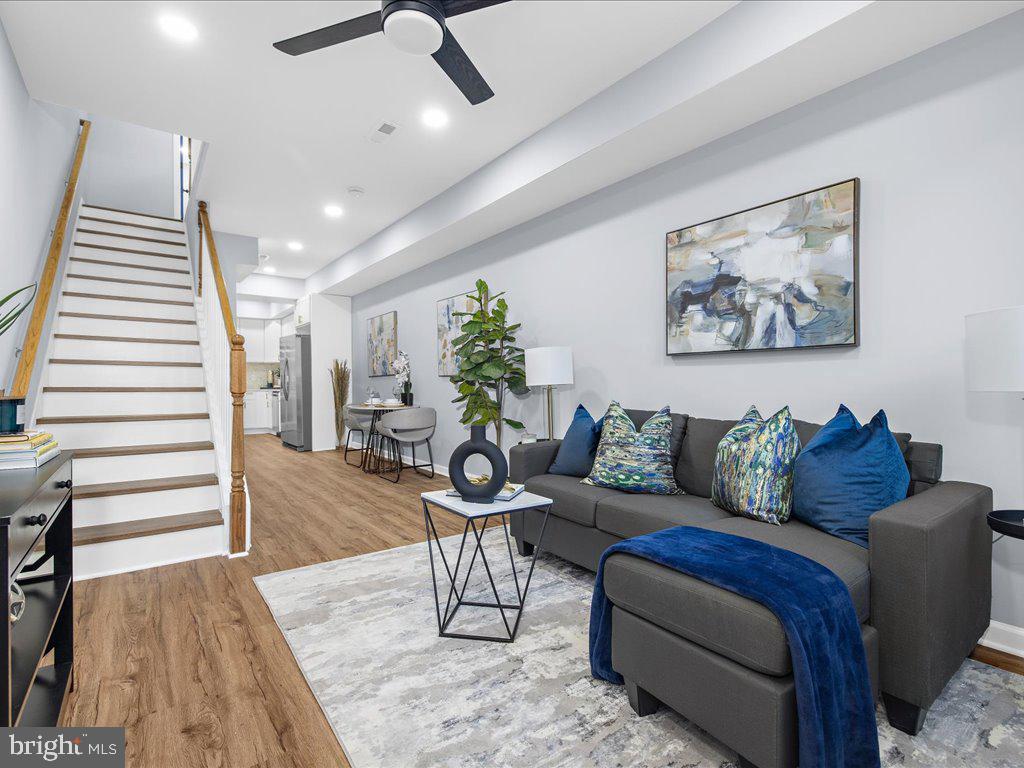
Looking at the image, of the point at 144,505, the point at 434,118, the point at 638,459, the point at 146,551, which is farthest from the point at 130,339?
the point at 638,459

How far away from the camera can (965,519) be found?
174cm

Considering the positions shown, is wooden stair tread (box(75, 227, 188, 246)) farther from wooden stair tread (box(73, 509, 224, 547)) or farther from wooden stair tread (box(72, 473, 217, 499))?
wooden stair tread (box(73, 509, 224, 547))

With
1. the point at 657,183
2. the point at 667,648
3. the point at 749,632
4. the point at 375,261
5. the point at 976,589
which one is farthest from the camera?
the point at 375,261

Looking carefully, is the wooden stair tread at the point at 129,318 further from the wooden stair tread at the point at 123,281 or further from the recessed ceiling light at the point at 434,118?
the recessed ceiling light at the point at 434,118

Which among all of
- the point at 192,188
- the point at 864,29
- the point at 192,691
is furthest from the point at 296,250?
the point at 864,29

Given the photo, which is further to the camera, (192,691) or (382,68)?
(382,68)

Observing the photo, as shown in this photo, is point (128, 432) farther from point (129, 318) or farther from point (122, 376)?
point (129, 318)

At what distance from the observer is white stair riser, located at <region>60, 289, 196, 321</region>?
439 cm

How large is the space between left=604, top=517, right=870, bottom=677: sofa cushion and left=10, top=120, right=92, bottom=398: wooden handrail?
8.79 ft

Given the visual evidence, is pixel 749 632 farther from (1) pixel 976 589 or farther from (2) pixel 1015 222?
(2) pixel 1015 222

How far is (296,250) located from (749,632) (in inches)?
270

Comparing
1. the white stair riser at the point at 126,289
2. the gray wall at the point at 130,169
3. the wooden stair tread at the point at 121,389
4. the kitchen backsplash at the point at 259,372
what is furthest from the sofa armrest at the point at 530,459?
the kitchen backsplash at the point at 259,372

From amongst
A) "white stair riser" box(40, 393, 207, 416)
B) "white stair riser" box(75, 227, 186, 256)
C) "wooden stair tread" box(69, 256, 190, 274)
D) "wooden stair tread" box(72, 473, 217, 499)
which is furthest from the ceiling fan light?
"white stair riser" box(75, 227, 186, 256)

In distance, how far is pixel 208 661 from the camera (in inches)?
80.7
